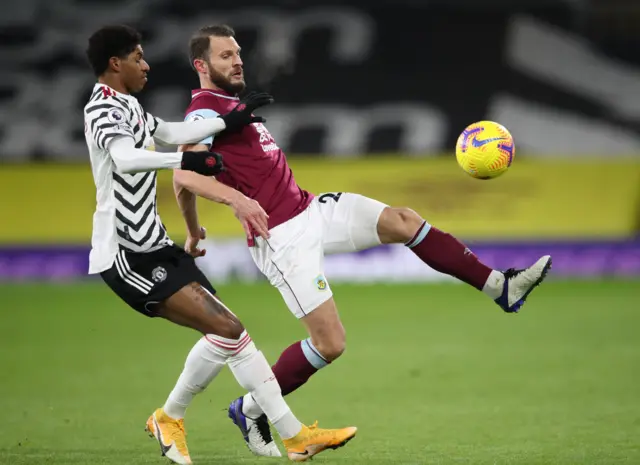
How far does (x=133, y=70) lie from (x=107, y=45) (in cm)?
18

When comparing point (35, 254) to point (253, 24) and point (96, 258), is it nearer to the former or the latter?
point (253, 24)

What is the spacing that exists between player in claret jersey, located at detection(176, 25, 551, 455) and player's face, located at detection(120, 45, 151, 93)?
43 centimetres

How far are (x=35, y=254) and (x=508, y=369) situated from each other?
31.9 ft

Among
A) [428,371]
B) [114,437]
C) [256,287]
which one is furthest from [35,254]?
[114,437]

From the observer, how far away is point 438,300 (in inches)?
544

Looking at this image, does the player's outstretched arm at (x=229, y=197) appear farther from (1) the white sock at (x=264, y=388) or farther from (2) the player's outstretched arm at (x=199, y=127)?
(1) the white sock at (x=264, y=388)

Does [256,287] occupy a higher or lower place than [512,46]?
lower

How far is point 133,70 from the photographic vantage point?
213 inches

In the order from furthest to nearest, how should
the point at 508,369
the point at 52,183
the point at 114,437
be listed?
the point at 52,183, the point at 508,369, the point at 114,437

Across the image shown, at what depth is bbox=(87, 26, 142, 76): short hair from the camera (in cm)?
537

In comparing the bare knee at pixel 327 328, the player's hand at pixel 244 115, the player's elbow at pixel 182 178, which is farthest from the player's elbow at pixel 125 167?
the bare knee at pixel 327 328

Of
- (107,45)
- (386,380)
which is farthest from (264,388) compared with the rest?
(386,380)

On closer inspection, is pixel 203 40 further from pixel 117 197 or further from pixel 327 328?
pixel 327 328

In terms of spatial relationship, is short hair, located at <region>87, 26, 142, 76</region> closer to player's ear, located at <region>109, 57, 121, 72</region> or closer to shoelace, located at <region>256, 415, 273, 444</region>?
player's ear, located at <region>109, 57, 121, 72</region>
